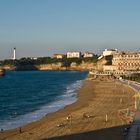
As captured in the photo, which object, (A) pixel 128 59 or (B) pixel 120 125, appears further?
(A) pixel 128 59

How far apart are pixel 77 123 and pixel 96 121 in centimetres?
183

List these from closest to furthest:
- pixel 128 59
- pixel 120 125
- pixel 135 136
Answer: pixel 135 136 < pixel 120 125 < pixel 128 59

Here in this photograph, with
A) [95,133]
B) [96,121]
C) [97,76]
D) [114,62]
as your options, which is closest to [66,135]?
[95,133]

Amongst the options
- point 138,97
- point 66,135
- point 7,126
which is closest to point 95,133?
point 66,135

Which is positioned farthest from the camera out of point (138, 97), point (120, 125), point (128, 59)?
point (128, 59)

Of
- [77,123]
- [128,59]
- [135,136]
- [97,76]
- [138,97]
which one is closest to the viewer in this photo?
[135,136]

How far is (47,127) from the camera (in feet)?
120

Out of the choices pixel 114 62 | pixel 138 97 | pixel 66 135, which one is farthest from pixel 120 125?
pixel 114 62

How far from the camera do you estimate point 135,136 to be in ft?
94.4

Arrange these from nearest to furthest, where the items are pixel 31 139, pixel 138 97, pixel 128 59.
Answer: pixel 31 139, pixel 138 97, pixel 128 59

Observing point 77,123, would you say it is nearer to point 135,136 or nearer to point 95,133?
point 95,133

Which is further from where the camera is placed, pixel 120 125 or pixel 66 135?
pixel 120 125

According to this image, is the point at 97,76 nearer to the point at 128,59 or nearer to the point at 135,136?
the point at 128,59

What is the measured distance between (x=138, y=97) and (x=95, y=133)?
83.2 ft
